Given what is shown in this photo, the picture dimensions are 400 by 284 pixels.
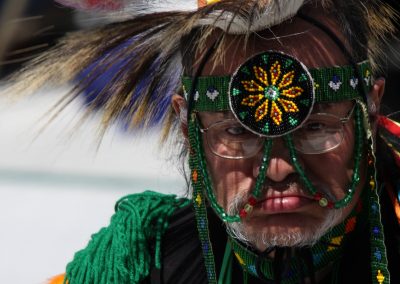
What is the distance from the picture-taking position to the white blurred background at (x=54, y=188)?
2.96 meters

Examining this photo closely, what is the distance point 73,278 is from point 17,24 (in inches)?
29.1

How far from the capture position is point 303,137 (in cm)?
164

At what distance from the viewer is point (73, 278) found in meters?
Answer: 1.93

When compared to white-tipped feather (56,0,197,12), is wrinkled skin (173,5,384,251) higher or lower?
lower

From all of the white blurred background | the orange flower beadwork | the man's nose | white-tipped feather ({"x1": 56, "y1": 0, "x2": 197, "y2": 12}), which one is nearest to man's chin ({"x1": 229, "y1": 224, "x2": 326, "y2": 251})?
the man's nose

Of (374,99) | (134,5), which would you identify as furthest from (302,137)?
(134,5)

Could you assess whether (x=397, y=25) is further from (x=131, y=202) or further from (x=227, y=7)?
(x=131, y=202)

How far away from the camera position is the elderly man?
161 cm

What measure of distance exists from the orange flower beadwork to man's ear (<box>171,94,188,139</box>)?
0.96 ft

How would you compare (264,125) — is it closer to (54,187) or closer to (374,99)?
(374,99)

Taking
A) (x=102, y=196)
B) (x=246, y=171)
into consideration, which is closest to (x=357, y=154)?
(x=246, y=171)

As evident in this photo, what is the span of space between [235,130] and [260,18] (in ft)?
0.81

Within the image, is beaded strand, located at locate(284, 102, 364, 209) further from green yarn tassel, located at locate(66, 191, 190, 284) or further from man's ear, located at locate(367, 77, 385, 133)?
green yarn tassel, located at locate(66, 191, 190, 284)

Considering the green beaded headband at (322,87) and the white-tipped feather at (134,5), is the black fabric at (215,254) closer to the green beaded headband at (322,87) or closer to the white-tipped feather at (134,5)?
the green beaded headband at (322,87)
